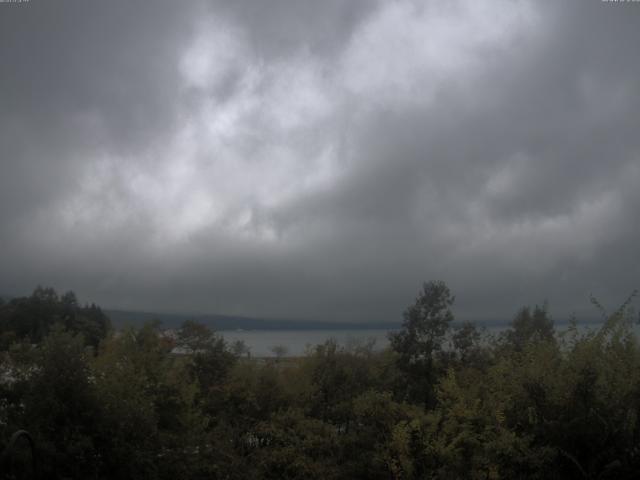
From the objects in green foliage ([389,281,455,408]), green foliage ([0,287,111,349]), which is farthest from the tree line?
green foliage ([0,287,111,349])

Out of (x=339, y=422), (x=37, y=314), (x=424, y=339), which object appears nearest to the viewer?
(x=339, y=422)

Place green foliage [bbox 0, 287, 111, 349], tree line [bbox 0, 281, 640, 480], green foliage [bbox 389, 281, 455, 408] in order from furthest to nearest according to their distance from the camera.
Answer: green foliage [bbox 0, 287, 111, 349] → green foliage [bbox 389, 281, 455, 408] → tree line [bbox 0, 281, 640, 480]

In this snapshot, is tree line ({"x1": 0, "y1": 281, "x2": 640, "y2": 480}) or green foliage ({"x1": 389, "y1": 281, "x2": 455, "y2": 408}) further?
green foliage ({"x1": 389, "y1": 281, "x2": 455, "y2": 408})

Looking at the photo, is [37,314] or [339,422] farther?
[37,314]

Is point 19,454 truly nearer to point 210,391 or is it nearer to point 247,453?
point 247,453

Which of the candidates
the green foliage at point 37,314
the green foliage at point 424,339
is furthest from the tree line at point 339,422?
the green foliage at point 37,314

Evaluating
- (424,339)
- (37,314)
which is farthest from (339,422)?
(37,314)

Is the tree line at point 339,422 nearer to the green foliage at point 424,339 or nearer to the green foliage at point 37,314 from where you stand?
the green foliage at point 424,339

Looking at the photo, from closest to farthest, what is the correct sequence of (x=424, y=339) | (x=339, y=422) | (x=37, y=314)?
1. (x=339, y=422)
2. (x=424, y=339)
3. (x=37, y=314)

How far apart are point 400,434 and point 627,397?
17.6 ft

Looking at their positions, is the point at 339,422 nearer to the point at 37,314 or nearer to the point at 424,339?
the point at 424,339

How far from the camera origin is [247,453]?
18344 millimetres

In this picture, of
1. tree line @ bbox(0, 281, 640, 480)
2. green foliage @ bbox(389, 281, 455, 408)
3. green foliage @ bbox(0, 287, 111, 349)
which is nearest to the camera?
tree line @ bbox(0, 281, 640, 480)

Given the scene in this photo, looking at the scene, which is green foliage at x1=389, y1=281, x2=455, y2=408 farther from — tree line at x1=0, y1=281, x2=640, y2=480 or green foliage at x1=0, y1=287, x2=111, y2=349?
green foliage at x1=0, y1=287, x2=111, y2=349
